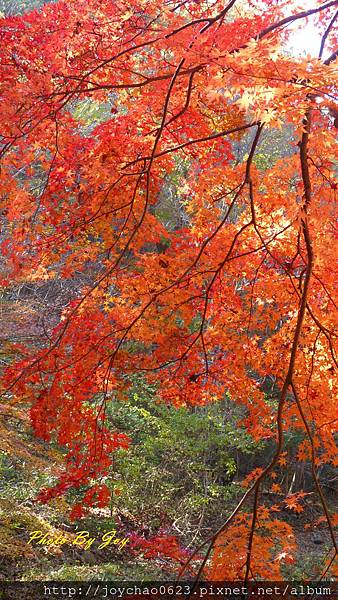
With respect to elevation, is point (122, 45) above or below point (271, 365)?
above

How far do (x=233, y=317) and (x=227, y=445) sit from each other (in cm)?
383

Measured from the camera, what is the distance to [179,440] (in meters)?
7.76

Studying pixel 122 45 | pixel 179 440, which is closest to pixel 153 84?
pixel 122 45

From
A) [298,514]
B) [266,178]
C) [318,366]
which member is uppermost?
[266,178]

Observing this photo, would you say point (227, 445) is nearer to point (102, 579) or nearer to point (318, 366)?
point (102, 579)

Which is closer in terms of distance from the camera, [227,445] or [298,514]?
[227,445]

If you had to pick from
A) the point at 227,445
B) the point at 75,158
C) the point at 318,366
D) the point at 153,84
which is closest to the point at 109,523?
the point at 227,445

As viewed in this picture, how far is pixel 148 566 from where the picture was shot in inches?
240

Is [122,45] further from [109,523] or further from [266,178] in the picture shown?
[109,523]

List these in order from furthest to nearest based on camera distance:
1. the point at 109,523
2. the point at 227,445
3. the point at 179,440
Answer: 1. the point at 227,445
2. the point at 179,440
3. the point at 109,523

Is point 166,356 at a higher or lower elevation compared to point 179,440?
higher

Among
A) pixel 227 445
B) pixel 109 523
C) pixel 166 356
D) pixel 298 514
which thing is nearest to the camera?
pixel 166 356

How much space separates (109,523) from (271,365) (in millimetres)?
3055

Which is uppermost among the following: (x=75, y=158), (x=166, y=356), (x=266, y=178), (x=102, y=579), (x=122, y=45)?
(x=122, y=45)
